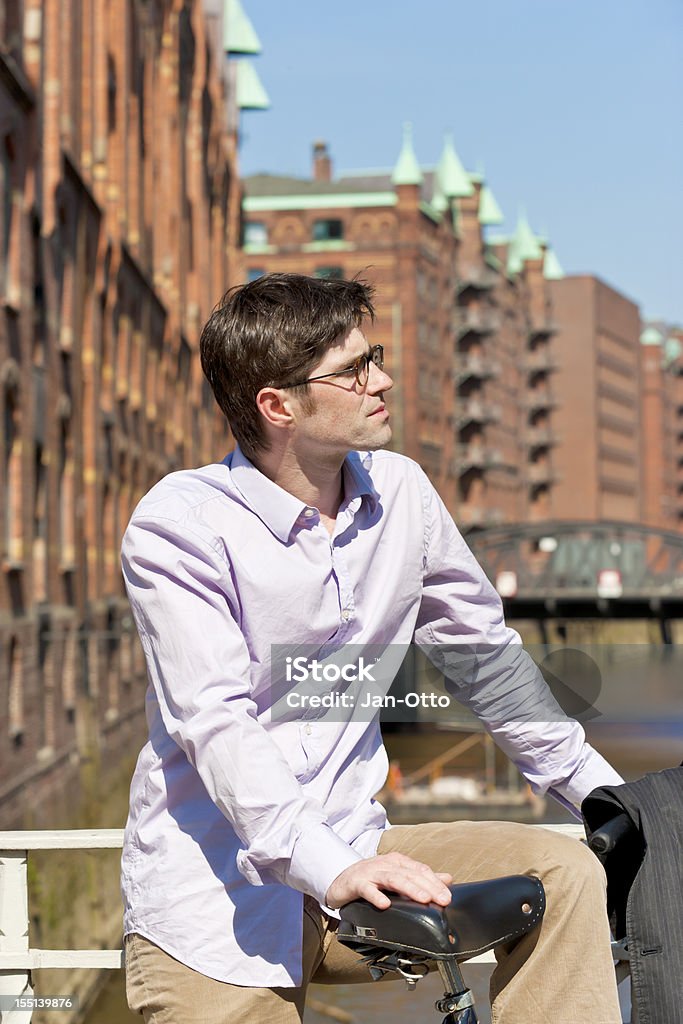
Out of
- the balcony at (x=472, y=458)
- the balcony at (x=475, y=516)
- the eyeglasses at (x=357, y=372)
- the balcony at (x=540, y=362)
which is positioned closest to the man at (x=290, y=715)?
the eyeglasses at (x=357, y=372)

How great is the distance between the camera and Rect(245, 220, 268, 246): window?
62.8 meters

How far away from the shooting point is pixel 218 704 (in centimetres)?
200

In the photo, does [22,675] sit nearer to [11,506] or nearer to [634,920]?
[11,506]

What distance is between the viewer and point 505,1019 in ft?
6.48

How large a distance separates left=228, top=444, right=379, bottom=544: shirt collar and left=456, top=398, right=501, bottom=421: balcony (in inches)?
2481

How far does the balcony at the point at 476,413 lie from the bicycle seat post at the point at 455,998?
63.5 meters

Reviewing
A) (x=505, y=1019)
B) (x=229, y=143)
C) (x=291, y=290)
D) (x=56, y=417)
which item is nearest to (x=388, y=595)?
(x=291, y=290)

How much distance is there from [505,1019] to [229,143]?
141ft

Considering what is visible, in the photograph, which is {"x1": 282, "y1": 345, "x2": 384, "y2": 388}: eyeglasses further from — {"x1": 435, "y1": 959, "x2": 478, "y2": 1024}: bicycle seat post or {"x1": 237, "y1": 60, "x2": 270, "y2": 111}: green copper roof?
{"x1": 237, "y1": 60, "x2": 270, "y2": 111}: green copper roof

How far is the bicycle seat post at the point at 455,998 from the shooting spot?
6.07 ft

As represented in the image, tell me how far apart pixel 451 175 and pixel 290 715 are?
233 ft

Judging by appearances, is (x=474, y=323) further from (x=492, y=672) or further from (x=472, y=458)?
(x=492, y=672)

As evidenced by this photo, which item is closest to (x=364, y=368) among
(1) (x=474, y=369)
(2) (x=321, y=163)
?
(1) (x=474, y=369)
